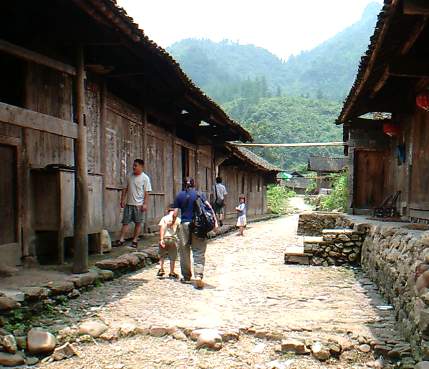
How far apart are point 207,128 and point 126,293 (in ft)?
30.0

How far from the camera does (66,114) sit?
7.29m

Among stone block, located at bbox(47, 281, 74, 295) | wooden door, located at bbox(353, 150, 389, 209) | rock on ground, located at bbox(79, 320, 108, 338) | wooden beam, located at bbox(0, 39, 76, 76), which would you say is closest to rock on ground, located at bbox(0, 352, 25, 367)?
rock on ground, located at bbox(79, 320, 108, 338)

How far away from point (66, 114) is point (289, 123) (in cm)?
7734

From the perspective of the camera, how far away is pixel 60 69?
5727 millimetres

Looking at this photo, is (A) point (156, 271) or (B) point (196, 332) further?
(A) point (156, 271)

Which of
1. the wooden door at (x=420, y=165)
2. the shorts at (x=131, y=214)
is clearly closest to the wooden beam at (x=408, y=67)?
the wooden door at (x=420, y=165)

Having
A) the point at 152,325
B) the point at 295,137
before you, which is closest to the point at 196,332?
the point at 152,325

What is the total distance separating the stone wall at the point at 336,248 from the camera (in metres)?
8.71

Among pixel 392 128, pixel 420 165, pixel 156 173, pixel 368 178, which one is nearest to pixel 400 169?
pixel 392 128

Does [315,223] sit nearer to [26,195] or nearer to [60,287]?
[26,195]

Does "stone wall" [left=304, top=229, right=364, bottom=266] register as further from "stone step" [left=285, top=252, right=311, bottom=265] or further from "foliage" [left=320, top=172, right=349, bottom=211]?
"foliage" [left=320, top=172, right=349, bottom=211]

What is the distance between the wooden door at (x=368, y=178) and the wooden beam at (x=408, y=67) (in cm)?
654

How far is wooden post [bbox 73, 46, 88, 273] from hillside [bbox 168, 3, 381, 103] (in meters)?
105

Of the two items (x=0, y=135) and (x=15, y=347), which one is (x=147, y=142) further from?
(x=15, y=347)
